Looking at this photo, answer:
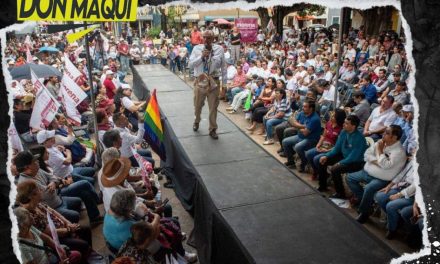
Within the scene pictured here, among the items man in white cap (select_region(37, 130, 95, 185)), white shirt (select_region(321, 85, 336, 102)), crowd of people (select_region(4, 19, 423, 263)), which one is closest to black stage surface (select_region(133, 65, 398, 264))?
crowd of people (select_region(4, 19, 423, 263))

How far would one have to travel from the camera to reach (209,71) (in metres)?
5.90

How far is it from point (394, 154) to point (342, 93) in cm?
561

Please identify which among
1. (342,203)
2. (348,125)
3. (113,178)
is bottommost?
(342,203)

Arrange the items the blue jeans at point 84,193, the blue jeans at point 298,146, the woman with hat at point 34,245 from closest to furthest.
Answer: the woman with hat at point 34,245 < the blue jeans at point 84,193 < the blue jeans at point 298,146

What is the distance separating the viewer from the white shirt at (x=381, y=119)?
634cm

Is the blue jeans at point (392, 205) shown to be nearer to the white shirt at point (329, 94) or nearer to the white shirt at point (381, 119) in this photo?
the white shirt at point (381, 119)

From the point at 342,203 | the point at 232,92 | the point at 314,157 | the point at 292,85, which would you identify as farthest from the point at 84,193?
the point at 232,92

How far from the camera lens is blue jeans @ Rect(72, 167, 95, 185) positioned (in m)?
5.05

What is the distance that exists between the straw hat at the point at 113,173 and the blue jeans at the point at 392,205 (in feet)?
10.3

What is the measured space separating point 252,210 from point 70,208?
2.42m

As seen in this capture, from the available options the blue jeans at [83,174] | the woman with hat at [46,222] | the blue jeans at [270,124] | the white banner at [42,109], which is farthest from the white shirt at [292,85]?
the woman with hat at [46,222]

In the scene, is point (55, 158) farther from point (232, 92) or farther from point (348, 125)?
point (232, 92)

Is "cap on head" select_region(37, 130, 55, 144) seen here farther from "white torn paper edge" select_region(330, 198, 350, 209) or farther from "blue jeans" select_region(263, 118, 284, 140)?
"blue jeans" select_region(263, 118, 284, 140)

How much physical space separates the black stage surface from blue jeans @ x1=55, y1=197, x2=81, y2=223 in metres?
1.50
